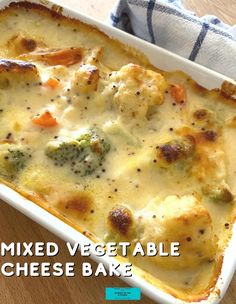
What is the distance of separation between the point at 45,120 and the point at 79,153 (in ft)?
0.56

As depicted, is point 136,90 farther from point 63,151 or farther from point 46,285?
point 46,285

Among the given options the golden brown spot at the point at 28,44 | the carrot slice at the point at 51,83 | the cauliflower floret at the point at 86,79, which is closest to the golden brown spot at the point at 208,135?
the cauliflower floret at the point at 86,79

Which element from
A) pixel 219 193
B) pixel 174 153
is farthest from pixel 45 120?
pixel 219 193

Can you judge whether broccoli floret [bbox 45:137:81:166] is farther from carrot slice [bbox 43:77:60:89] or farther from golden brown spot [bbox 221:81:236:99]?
golden brown spot [bbox 221:81:236:99]

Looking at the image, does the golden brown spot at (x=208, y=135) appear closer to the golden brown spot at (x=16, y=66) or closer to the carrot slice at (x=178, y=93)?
the carrot slice at (x=178, y=93)

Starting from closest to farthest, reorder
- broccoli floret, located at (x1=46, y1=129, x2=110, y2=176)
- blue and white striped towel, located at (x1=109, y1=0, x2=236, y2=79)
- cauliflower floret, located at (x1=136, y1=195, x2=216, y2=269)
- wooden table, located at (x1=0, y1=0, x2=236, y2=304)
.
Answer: cauliflower floret, located at (x1=136, y1=195, x2=216, y2=269) < wooden table, located at (x1=0, y1=0, x2=236, y2=304) < broccoli floret, located at (x1=46, y1=129, x2=110, y2=176) < blue and white striped towel, located at (x1=109, y1=0, x2=236, y2=79)

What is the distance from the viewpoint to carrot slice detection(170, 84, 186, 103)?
1.86 metres

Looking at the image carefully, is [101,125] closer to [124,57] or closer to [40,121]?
[40,121]

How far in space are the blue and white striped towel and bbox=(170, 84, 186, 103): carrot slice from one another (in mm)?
215

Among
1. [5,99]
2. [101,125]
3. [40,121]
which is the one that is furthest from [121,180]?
Answer: [5,99]

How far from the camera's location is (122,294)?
157cm

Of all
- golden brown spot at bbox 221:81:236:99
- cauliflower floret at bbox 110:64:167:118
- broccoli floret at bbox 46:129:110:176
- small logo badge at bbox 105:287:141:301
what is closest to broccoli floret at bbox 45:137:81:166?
broccoli floret at bbox 46:129:110:176

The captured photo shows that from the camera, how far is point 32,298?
158cm

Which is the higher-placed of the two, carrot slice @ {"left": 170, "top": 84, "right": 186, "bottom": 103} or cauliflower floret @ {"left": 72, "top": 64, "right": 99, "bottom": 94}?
carrot slice @ {"left": 170, "top": 84, "right": 186, "bottom": 103}
